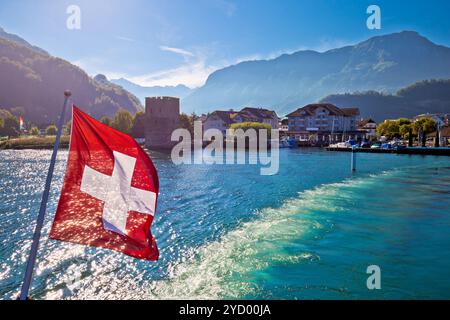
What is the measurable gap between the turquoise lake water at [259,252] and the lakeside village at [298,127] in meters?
65.9

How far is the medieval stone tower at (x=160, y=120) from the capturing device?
3959 inches

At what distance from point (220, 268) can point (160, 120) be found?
302 ft

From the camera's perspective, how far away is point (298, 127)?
5335 inches

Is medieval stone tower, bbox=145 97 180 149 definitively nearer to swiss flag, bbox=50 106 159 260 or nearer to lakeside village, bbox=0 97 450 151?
lakeside village, bbox=0 97 450 151

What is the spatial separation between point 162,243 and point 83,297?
5.67m

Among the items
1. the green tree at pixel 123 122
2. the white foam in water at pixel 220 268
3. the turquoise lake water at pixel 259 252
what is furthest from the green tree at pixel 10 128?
the white foam in water at pixel 220 268

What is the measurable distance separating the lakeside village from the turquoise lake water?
216ft

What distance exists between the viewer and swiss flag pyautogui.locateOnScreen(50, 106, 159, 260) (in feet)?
19.4

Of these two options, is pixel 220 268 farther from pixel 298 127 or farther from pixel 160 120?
pixel 298 127
